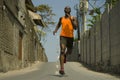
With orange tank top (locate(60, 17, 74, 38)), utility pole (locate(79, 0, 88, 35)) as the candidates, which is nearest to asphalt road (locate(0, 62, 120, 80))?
orange tank top (locate(60, 17, 74, 38))

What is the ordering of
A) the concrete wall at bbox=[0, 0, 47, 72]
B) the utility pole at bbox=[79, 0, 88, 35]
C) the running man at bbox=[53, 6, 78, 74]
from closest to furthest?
the running man at bbox=[53, 6, 78, 74]
the concrete wall at bbox=[0, 0, 47, 72]
the utility pole at bbox=[79, 0, 88, 35]

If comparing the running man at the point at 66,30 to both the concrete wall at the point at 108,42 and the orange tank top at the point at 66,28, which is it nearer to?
the orange tank top at the point at 66,28

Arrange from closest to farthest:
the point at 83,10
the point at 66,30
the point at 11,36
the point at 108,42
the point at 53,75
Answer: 1. the point at 66,30
2. the point at 53,75
3. the point at 108,42
4. the point at 11,36
5. the point at 83,10

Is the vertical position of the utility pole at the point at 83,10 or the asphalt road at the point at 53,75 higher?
the utility pole at the point at 83,10

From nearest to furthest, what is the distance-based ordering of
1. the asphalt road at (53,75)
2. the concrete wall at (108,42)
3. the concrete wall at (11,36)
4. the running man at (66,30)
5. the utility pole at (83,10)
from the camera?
the running man at (66,30) < the asphalt road at (53,75) < the concrete wall at (108,42) < the concrete wall at (11,36) < the utility pole at (83,10)

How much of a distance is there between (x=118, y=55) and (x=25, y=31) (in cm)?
1393

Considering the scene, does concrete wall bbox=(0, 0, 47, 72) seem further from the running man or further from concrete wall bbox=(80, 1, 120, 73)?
the running man

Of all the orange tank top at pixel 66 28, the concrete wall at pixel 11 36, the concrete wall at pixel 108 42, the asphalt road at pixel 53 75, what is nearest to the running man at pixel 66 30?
the orange tank top at pixel 66 28

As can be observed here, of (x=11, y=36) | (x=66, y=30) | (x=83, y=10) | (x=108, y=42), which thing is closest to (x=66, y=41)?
(x=66, y=30)

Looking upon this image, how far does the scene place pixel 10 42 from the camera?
918 inches

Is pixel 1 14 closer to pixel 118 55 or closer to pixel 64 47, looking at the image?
pixel 118 55

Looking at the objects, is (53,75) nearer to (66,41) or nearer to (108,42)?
(66,41)

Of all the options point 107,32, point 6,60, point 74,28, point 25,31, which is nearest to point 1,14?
point 6,60

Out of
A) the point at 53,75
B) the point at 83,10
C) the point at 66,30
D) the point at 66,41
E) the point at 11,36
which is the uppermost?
the point at 83,10
